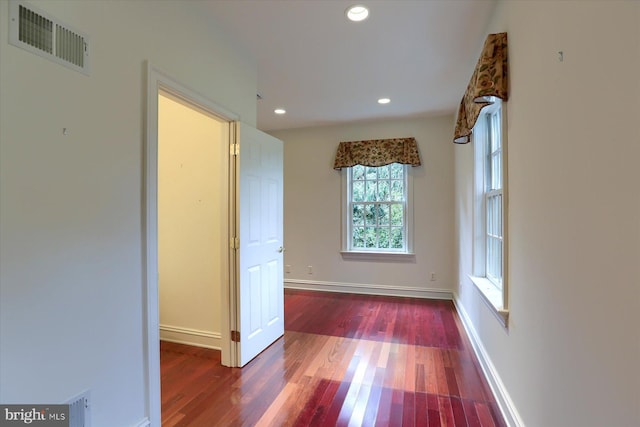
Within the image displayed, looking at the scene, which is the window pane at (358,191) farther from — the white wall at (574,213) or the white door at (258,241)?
the white wall at (574,213)

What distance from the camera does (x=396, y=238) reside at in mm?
4895

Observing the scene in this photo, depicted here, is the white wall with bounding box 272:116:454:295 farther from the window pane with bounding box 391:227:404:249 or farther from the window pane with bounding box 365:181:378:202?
the window pane with bounding box 365:181:378:202

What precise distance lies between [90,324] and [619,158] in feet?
6.70

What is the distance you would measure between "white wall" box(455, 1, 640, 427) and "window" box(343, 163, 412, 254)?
298cm

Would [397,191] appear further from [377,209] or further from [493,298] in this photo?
[493,298]

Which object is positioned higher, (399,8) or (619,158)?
(399,8)

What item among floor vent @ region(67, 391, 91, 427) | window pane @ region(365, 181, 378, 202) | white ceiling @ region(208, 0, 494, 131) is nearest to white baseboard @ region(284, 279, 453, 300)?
window pane @ region(365, 181, 378, 202)

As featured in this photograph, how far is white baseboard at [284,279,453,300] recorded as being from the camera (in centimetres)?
464

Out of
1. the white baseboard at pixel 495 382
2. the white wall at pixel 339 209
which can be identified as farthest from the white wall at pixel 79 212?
the white wall at pixel 339 209

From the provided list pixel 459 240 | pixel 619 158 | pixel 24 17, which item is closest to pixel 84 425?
pixel 24 17

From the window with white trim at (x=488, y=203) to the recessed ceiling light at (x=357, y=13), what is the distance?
1.17 metres

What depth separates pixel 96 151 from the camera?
145 centimetres

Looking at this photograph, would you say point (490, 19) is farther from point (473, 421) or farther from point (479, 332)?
point (473, 421)

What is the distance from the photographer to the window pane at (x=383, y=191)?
492 centimetres
